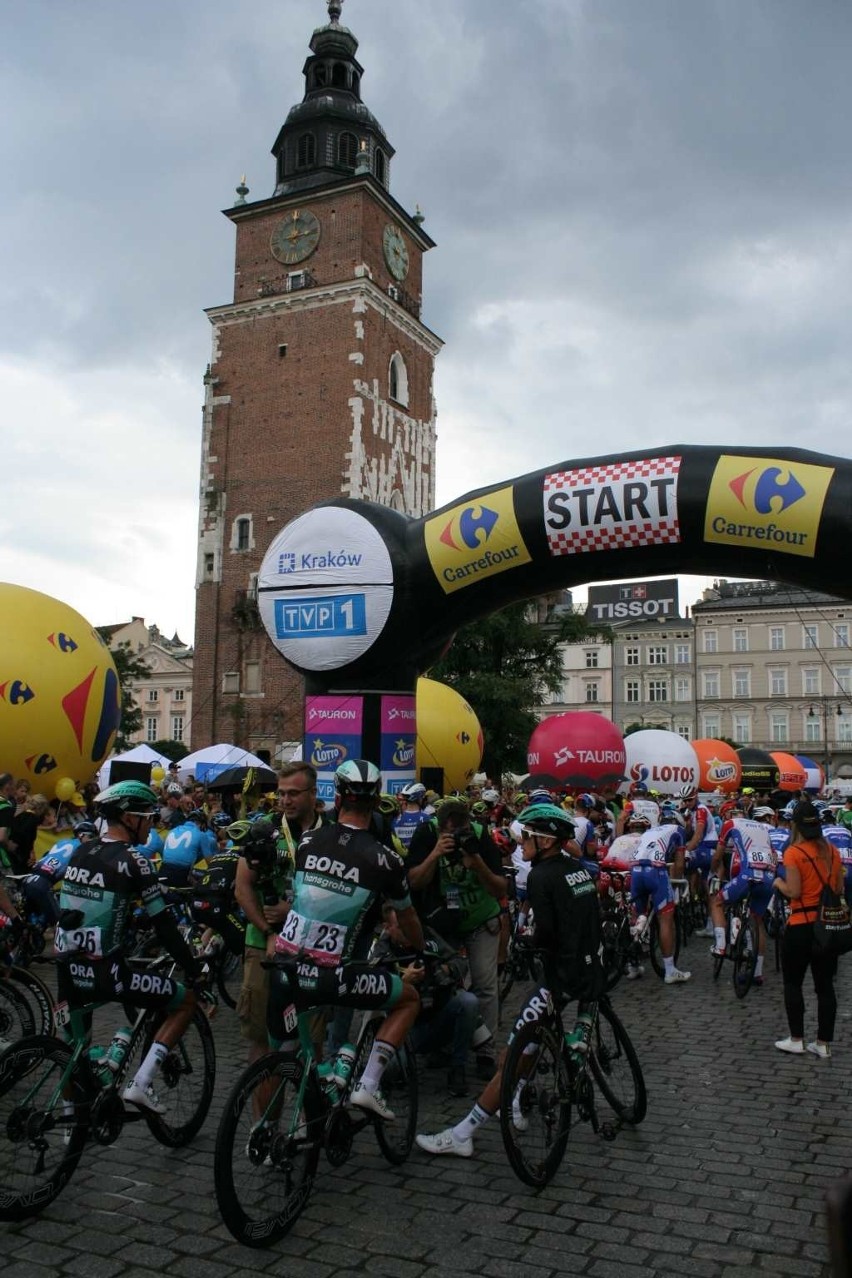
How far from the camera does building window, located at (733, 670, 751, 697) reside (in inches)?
2936

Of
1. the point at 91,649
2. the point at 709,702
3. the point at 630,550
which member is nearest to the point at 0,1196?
the point at 630,550

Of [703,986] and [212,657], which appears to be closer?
[703,986]

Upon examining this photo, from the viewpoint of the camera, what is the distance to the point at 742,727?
2936 inches

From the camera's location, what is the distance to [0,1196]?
442cm

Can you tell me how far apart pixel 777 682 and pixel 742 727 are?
156 inches

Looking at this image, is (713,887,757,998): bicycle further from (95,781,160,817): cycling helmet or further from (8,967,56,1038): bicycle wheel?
(95,781,160,817): cycling helmet

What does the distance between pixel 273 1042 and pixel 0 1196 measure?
4.18ft

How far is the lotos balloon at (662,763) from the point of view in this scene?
79.2 feet

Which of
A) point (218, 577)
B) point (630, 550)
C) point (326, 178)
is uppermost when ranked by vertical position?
point (326, 178)

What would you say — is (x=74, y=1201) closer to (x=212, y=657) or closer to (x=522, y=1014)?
(x=522, y=1014)

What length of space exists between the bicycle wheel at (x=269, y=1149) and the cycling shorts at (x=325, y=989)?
0.27m

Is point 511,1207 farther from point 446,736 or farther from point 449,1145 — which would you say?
point 446,736

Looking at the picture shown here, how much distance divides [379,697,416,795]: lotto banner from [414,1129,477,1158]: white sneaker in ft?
23.1

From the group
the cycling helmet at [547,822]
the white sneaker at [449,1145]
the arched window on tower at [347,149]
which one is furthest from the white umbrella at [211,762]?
the arched window on tower at [347,149]
